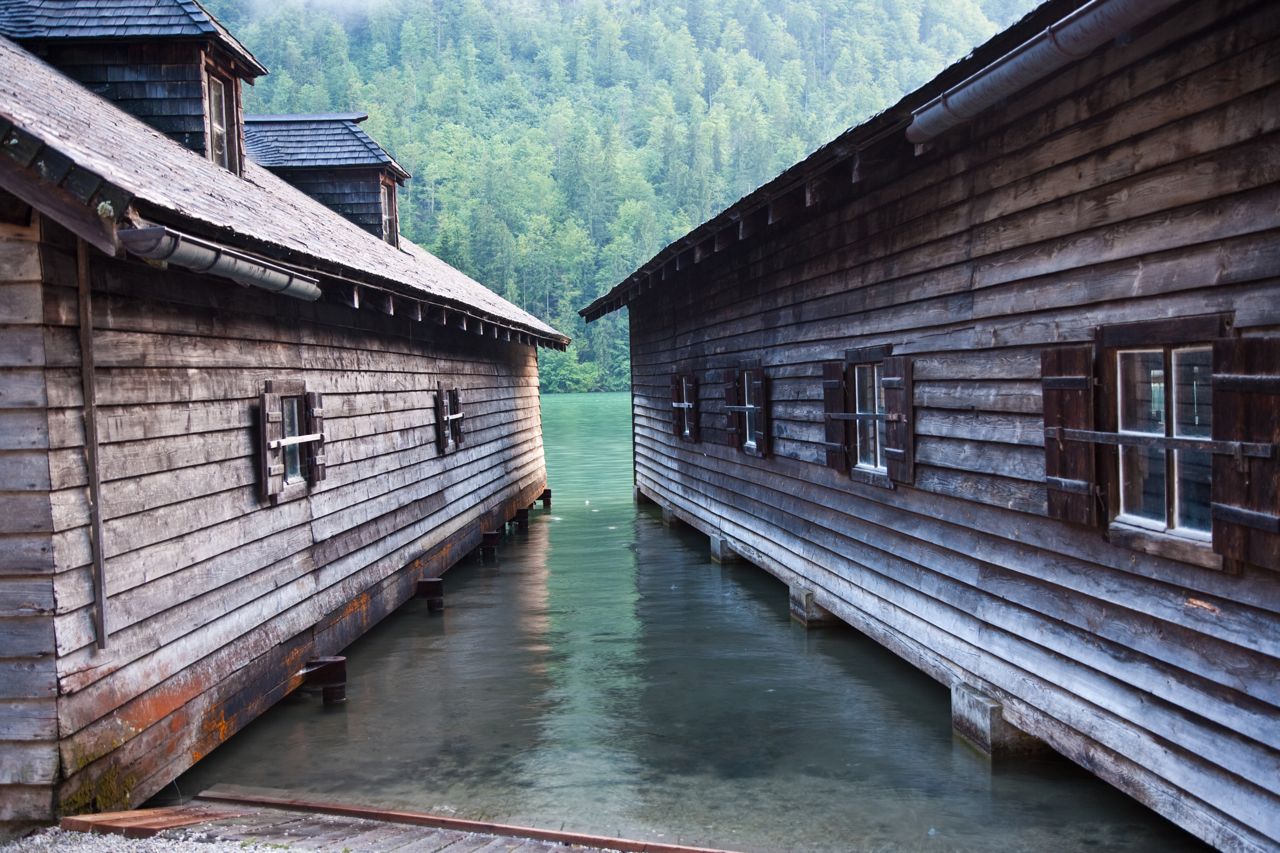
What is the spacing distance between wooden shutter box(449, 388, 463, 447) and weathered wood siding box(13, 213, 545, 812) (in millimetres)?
3509

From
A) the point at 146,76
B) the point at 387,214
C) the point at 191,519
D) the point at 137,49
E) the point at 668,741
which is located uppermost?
the point at 137,49

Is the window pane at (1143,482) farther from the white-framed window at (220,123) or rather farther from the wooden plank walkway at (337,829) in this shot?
the white-framed window at (220,123)

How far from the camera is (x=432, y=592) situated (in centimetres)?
1294

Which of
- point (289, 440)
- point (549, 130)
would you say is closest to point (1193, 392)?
point (289, 440)

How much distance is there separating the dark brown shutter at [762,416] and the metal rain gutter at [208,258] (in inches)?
244

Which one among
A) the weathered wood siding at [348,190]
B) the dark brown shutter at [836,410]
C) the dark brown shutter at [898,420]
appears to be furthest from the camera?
the weathered wood siding at [348,190]

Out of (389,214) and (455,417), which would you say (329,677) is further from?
(389,214)

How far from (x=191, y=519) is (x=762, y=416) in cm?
704

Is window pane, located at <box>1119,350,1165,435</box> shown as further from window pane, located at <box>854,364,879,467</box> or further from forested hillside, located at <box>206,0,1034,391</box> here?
forested hillside, located at <box>206,0,1034,391</box>

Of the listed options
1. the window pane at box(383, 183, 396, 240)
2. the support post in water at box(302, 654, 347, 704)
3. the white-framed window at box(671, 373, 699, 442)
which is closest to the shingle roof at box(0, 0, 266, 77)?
the support post in water at box(302, 654, 347, 704)

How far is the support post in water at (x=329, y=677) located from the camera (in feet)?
29.7

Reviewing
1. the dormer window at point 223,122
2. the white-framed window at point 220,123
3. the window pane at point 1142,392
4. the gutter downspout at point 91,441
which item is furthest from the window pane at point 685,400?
the gutter downspout at point 91,441

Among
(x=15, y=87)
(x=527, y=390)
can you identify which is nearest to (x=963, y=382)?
(x=15, y=87)

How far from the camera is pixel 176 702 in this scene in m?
6.74
